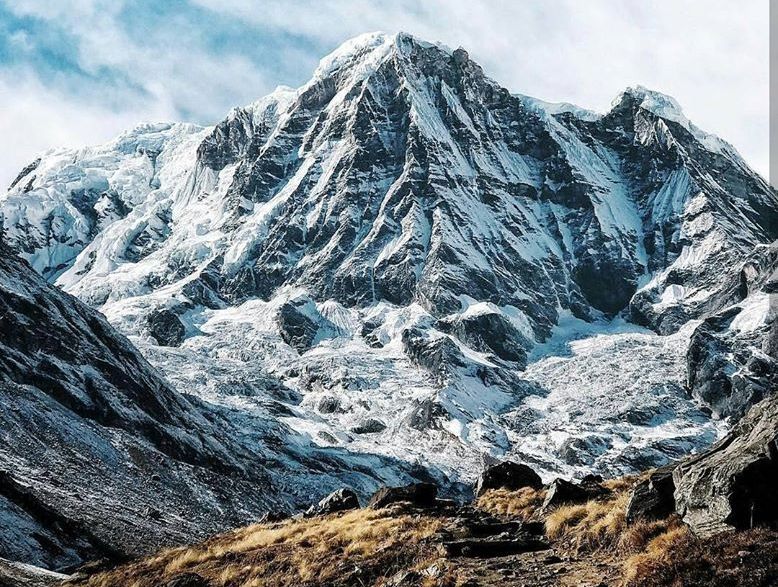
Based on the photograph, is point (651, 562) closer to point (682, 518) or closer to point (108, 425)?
point (682, 518)

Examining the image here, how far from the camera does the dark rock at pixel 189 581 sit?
23.7m

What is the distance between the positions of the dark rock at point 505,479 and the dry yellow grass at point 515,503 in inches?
132

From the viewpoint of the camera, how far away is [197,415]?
166 metres

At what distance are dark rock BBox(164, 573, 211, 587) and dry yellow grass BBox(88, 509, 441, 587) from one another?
1.27 ft

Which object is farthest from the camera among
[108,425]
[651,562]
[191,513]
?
[108,425]

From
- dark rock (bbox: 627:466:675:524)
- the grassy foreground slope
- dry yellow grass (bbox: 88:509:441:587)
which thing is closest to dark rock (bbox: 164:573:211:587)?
the grassy foreground slope

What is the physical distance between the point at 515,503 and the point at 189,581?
1267 cm

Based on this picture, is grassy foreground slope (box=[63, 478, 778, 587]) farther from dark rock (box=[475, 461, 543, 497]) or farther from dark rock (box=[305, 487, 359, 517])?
dark rock (box=[305, 487, 359, 517])

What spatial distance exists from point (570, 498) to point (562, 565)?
785 centimetres

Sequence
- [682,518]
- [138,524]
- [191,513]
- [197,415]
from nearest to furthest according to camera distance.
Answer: [682,518] → [138,524] → [191,513] → [197,415]

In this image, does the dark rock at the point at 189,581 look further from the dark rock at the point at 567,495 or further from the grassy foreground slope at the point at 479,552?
the dark rock at the point at 567,495

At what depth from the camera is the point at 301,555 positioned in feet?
81.5

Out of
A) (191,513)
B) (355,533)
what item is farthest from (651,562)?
(191,513)

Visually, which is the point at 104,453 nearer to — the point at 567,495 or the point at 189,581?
the point at 189,581
